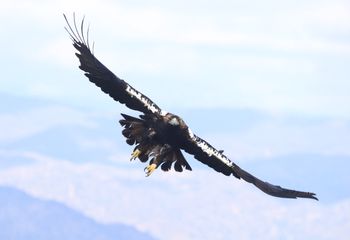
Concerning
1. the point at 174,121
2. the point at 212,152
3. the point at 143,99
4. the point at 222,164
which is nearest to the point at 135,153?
the point at 174,121

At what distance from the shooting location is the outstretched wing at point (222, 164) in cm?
3130

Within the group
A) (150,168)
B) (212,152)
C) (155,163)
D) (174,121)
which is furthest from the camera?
(212,152)

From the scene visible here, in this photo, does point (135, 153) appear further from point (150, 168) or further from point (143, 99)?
point (143, 99)

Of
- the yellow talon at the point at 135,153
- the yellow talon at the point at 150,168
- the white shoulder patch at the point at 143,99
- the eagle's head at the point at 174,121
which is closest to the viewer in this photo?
the yellow talon at the point at 150,168

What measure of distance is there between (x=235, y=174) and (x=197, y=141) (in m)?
1.36

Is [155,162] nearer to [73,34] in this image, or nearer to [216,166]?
[216,166]

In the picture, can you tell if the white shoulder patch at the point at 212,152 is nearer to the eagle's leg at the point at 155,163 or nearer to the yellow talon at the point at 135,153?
the eagle's leg at the point at 155,163

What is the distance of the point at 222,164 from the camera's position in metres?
32.9

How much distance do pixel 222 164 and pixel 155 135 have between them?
2486 millimetres

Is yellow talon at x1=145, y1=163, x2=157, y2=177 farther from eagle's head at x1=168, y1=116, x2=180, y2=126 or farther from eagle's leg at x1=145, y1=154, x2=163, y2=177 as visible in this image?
eagle's head at x1=168, y1=116, x2=180, y2=126

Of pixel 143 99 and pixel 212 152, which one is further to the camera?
pixel 212 152

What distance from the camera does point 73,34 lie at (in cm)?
3328

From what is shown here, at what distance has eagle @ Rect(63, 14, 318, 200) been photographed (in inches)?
1233

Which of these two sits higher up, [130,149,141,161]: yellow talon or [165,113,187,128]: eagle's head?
[165,113,187,128]: eagle's head
